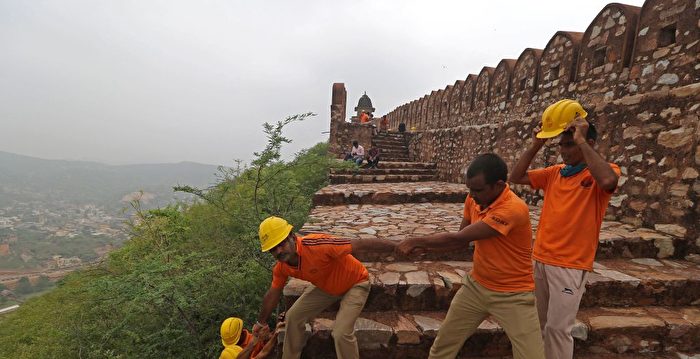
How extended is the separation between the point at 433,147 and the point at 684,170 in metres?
7.56

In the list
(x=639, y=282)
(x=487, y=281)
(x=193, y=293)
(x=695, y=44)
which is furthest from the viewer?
(x=695, y=44)

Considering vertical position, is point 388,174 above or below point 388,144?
below

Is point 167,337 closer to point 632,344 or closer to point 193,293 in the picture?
point 193,293

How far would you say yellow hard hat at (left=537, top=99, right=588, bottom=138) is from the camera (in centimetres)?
187

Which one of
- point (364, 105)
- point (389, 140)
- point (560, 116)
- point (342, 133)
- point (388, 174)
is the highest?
point (364, 105)

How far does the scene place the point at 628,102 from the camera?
12.3 feet

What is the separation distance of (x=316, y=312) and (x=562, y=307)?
170cm

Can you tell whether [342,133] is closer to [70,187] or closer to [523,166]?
[523,166]

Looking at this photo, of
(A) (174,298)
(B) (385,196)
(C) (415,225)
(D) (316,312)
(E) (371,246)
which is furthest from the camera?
(B) (385,196)

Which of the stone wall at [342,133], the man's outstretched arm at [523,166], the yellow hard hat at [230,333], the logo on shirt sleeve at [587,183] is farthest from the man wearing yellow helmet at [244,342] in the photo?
the stone wall at [342,133]

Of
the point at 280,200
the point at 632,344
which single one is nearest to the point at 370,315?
the point at 632,344

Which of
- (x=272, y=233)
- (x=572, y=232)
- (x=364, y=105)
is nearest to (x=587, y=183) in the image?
(x=572, y=232)

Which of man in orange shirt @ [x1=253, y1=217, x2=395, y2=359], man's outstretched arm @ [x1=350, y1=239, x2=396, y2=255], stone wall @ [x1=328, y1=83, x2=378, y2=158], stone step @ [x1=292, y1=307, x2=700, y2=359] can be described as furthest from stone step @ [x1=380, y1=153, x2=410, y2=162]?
man's outstretched arm @ [x1=350, y1=239, x2=396, y2=255]

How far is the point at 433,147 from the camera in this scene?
10.6 metres
